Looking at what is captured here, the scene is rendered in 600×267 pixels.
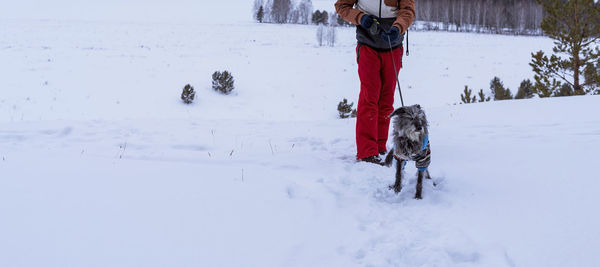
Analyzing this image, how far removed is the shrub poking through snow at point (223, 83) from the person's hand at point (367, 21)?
12602mm

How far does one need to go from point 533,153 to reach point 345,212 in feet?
7.02

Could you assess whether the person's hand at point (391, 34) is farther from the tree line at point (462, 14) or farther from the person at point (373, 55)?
the tree line at point (462, 14)

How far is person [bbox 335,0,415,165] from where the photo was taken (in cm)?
375

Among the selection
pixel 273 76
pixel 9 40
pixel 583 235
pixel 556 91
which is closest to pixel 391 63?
pixel 583 235

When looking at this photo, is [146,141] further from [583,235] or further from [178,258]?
[583,235]

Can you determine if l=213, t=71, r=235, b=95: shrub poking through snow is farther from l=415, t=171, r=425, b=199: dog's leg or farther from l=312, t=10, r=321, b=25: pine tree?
l=312, t=10, r=321, b=25: pine tree

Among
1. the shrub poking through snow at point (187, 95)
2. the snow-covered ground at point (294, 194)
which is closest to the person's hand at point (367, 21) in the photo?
the snow-covered ground at point (294, 194)

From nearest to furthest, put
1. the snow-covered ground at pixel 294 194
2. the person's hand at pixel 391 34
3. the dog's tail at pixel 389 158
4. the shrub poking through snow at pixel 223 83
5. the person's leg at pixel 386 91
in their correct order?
the snow-covered ground at pixel 294 194, the dog's tail at pixel 389 158, the person's hand at pixel 391 34, the person's leg at pixel 386 91, the shrub poking through snow at pixel 223 83

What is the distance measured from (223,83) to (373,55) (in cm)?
1263

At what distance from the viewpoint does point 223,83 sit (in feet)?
51.4

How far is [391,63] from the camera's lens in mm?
3922

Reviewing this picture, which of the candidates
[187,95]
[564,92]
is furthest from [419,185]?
[187,95]

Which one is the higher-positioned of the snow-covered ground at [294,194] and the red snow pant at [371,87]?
the red snow pant at [371,87]

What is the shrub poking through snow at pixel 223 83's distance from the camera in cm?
1565
